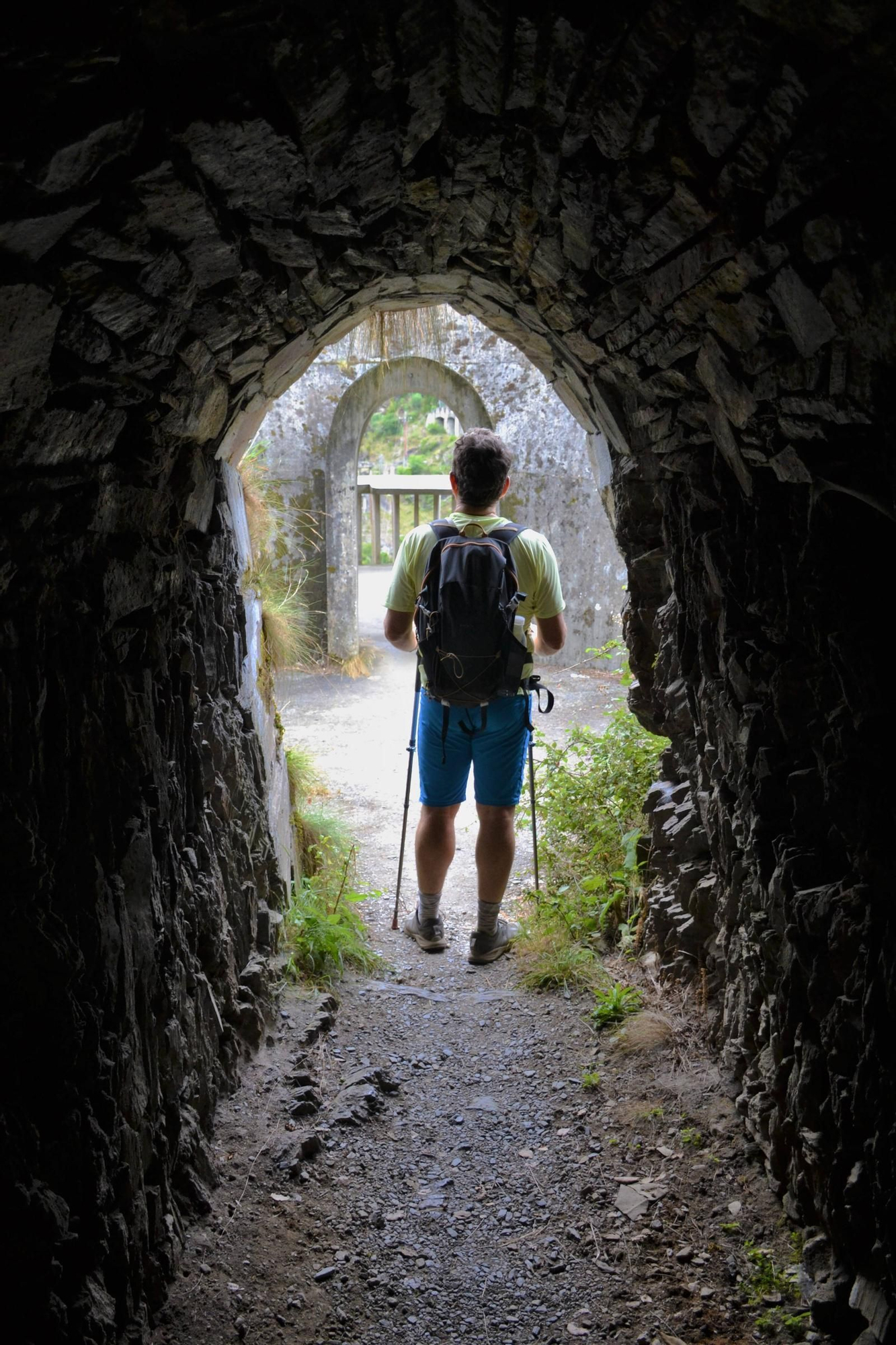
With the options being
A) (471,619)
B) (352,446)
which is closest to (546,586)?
(471,619)

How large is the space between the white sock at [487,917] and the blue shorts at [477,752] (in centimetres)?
50

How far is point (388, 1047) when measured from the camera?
12.6ft

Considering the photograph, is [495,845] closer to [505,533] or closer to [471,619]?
[471,619]

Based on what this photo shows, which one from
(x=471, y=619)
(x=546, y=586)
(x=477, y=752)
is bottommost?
(x=477, y=752)

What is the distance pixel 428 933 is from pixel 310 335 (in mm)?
2825

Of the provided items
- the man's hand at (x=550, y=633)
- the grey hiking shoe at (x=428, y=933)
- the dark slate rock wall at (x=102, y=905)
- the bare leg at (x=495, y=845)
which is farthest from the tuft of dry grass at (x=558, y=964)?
the dark slate rock wall at (x=102, y=905)

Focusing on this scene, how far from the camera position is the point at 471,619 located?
400cm

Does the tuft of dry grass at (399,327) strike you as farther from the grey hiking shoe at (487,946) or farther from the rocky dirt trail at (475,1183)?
the rocky dirt trail at (475,1183)

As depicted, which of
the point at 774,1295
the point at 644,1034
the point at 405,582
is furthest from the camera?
the point at 405,582

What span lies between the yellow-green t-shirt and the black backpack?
8cm

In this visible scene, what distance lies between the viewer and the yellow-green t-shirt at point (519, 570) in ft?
13.6

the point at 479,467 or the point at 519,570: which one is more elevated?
the point at 479,467

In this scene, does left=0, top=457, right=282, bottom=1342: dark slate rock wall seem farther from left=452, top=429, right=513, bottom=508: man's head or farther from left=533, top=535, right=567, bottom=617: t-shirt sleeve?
left=533, top=535, right=567, bottom=617: t-shirt sleeve

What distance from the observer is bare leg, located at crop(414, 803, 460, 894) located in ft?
14.8
